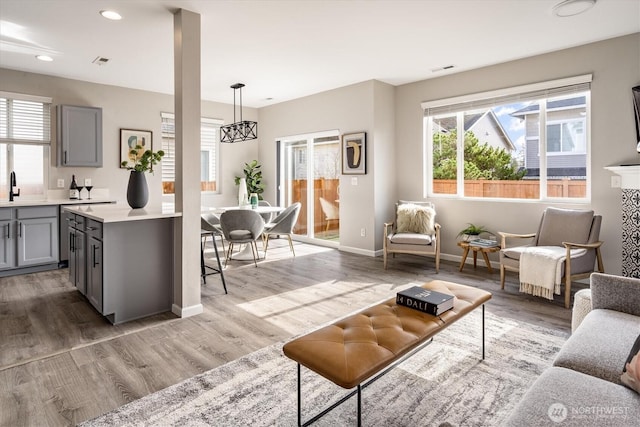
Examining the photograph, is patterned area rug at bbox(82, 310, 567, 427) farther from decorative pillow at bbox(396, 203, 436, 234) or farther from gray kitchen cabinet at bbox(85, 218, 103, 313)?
decorative pillow at bbox(396, 203, 436, 234)

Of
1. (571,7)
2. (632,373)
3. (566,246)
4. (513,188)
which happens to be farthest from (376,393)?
(513,188)

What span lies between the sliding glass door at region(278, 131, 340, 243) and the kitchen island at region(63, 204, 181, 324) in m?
3.54

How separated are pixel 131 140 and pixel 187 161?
337 centimetres

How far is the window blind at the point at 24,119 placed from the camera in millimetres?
4996

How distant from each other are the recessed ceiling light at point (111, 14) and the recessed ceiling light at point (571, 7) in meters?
3.89

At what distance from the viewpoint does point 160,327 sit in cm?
306

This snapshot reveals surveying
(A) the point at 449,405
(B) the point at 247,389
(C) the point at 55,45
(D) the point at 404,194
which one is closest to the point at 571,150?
(D) the point at 404,194

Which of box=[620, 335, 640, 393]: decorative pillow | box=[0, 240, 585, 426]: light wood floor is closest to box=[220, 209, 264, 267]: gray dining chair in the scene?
box=[0, 240, 585, 426]: light wood floor

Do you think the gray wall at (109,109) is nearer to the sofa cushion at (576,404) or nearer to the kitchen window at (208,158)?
the kitchen window at (208,158)

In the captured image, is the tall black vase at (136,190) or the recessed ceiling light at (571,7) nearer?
the recessed ceiling light at (571,7)

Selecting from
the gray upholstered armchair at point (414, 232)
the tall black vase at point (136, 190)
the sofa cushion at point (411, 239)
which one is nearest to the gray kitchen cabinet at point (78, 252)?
the tall black vase at point (136, 190)

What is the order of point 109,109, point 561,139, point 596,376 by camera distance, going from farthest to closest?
point 109,109
point 561,139
point 596,376

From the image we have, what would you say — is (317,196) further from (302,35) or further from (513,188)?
(302,35)

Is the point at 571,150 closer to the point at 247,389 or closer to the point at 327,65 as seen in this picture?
the point at 327,65
